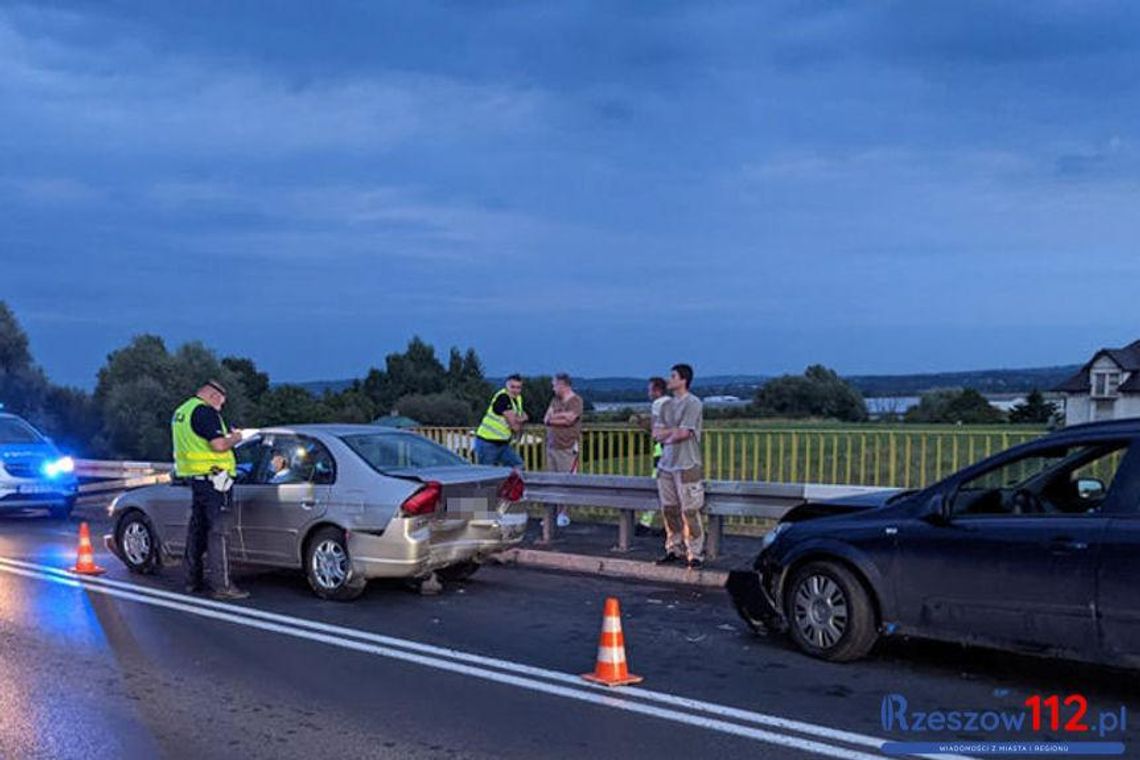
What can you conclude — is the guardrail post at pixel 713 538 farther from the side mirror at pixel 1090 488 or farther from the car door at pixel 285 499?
the side mirror at pixel 1090 488

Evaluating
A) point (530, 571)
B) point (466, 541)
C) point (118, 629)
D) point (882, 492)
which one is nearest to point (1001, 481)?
point (882, 492)

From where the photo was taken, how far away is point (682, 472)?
1081 cm

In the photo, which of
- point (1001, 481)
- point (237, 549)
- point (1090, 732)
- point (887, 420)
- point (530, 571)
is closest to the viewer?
point (1090, 732)

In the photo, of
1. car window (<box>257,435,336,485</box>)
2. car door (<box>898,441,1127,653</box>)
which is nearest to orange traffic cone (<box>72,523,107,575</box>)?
car window (<box>257,435,336,485</box>)

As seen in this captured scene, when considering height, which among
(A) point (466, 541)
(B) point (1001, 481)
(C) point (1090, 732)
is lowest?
(C) point (1090, 732)

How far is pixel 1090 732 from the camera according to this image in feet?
18.8

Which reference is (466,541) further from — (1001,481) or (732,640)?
(1001,481)

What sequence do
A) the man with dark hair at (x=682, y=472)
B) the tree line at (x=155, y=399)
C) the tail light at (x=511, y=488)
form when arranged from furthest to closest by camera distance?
1. the tree line at (x=155, y=399)
2. the man with dark hair at (x=682, y=472)
3. the tail light at (x=511, y=488)

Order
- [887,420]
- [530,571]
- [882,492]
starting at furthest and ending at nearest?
1. [887,420]
2. [530,571]
3. [882,492]

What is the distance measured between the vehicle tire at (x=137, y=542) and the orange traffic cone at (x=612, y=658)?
6026mm

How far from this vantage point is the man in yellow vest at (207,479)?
9883 mm

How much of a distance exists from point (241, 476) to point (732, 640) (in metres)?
4.96

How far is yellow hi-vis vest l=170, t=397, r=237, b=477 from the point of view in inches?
391

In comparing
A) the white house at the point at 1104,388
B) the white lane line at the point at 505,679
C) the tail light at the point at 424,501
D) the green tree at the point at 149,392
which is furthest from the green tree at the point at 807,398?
the green tree at the point at 149,392
